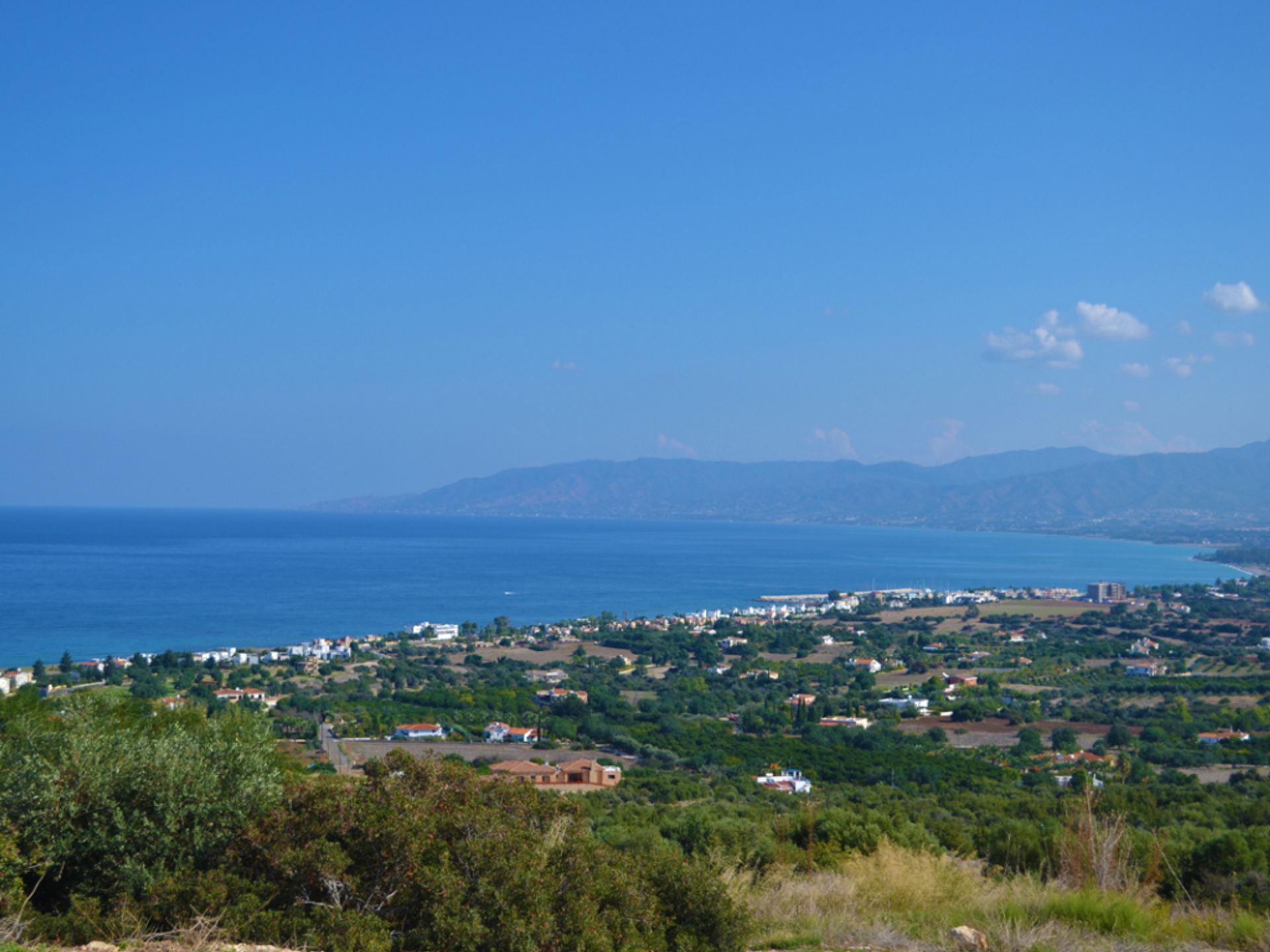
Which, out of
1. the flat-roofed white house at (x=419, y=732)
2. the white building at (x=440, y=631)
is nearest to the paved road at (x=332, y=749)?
the flat-roofed white house at (x=419, y=732)

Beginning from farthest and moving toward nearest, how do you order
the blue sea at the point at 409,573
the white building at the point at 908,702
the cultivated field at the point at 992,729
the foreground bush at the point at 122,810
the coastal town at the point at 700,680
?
the blue sea at the point at 409,573, the white building at the point at 908,702, the cultivated field at the point at 992,729, the coastal town at the point at 700,680, the foreground bush at the point at 122,810

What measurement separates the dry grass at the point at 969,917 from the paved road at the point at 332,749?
30.1 feet

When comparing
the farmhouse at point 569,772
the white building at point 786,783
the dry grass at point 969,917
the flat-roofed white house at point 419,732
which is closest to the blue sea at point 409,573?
the flat-roofed white house at point 419,732

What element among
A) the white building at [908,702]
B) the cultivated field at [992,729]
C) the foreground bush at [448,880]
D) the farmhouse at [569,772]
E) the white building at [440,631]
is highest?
the foreground bush at [448,880]

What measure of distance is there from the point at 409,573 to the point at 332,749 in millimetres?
55550

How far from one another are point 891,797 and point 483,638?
28.1 metres

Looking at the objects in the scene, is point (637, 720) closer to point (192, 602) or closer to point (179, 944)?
point (179, 944)

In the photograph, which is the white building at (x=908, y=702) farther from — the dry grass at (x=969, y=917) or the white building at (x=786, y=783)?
the dry grass at (x=969, y=917)

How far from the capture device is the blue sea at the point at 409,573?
44219mm

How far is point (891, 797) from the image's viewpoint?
15836 millimetres

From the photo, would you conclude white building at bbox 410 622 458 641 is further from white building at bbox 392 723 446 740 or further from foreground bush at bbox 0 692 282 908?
foreground bush at bbox 0 692 282 908

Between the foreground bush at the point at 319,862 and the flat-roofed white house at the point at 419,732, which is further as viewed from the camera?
the flat-roofed white house at the point at 419,732

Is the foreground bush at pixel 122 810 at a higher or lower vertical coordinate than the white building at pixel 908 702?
higher

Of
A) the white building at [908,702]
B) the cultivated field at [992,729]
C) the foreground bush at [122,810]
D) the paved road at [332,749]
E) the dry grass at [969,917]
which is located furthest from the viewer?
the white building at [908,702]
